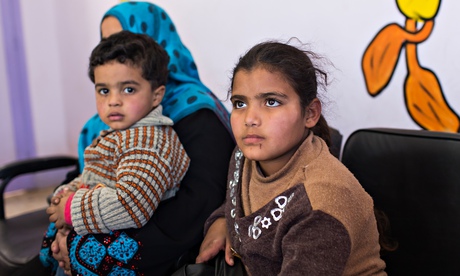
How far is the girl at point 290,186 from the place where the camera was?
0.88 metres

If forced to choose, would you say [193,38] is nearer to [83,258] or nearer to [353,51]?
[353,51]

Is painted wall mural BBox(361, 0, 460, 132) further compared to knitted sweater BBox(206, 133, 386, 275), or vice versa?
painted wall mural BBox(361, 0, 460, 132)

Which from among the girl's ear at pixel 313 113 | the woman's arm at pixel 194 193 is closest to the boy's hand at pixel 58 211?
the woman's arm at pixel 194 193

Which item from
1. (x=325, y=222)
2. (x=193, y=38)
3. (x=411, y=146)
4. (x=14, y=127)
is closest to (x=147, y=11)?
(x=193, y=38)

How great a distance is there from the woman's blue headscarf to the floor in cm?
193

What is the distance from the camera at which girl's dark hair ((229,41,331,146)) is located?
3.42 feet

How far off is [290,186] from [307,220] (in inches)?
5.0

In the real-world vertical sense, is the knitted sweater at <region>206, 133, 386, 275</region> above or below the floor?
above

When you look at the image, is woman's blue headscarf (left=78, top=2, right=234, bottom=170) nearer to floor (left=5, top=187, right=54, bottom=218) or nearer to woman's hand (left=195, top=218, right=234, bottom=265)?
woman's hand (left=195, top=218, right=234, bottom=265)

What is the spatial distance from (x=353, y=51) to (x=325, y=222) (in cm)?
93

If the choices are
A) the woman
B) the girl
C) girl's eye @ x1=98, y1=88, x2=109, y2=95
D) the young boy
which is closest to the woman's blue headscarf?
the woman

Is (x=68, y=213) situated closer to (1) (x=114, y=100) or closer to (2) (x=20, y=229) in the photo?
(1) (x=114, y=100)

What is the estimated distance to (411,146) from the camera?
3.90 feet

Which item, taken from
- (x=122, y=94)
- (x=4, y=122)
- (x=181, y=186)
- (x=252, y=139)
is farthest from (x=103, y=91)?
(x=4, y=122)
